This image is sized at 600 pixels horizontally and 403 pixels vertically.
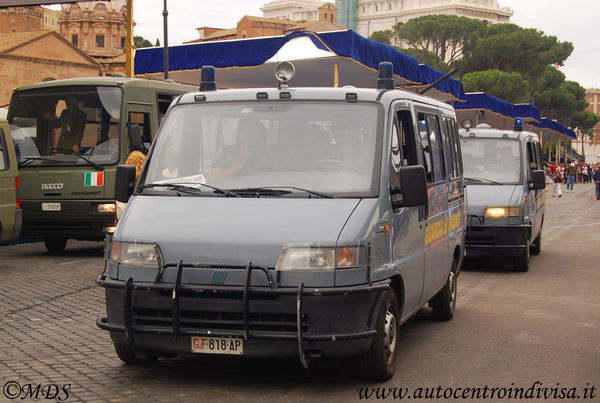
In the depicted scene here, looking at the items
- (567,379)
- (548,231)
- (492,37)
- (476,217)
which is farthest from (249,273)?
(492,37)

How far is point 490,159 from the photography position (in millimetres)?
14219

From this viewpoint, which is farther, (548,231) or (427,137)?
(548,231)

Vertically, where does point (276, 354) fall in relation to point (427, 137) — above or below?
below

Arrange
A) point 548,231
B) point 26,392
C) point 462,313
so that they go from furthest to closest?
point 548,231 < point 462,313 < point 26,392

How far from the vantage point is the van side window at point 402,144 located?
6.54 metres

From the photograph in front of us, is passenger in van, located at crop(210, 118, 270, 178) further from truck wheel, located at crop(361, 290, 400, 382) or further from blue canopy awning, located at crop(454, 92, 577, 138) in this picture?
blue canopy awning, located at crop(454, 92, 577, 138)

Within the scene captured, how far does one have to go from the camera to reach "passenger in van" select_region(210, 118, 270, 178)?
6434 mm

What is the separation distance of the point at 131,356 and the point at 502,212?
8307 millimetres

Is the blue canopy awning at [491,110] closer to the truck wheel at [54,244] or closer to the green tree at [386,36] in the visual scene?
the truck wheel at [54,244]

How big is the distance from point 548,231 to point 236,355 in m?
18.2

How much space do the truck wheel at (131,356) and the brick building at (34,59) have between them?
71286 mm

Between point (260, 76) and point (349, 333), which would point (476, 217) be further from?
point (260, 76)

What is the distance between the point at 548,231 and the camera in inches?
892

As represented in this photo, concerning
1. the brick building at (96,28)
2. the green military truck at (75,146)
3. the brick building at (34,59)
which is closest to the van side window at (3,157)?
the green military truck at (75,146)
